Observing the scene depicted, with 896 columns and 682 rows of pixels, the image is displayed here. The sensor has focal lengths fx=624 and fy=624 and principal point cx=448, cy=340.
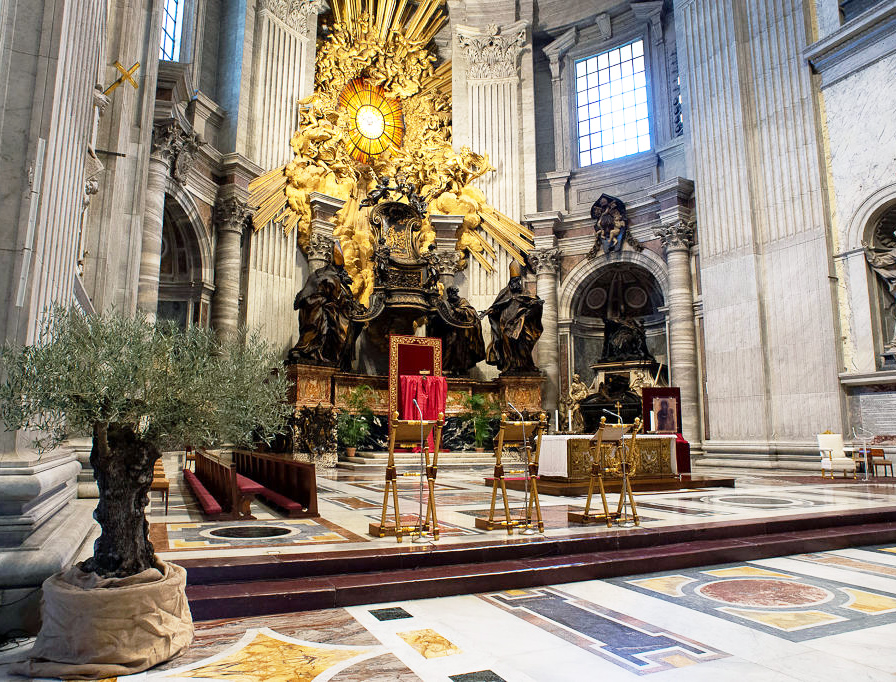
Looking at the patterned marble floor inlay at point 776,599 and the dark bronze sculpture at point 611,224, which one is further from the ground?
the dark bronze sculpture at point 611,224

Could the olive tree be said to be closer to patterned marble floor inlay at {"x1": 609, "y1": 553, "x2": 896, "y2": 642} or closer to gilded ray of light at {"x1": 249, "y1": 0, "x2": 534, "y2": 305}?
patterned marble floor inlay at {"x1": 609, "y1": 553, "x2": 896, "y2": 642}

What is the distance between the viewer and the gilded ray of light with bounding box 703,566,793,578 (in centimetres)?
382

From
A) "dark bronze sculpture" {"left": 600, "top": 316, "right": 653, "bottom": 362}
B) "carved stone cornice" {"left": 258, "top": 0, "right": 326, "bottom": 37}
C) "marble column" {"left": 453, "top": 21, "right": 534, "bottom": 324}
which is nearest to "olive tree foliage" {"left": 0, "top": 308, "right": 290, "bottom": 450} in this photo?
"dark bronze sculpture" {"left": 600, "top": 316, "right": 653, "bottom": 362}

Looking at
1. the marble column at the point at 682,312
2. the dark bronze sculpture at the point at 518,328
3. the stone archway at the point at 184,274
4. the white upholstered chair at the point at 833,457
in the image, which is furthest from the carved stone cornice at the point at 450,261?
the white upholstered chair at the point at 833,457

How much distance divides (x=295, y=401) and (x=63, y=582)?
31.3 feet

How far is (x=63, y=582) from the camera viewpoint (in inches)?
89.5

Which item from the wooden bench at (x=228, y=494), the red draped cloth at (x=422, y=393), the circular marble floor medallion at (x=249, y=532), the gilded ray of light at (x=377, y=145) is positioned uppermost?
the gilded ray of light at (x=377, y=145)

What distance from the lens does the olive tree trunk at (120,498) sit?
2381 millimetres

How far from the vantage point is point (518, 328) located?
1408 centimetres

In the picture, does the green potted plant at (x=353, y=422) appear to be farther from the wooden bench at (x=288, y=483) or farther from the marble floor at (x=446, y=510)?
the wooden bench at (x=288, y=483)

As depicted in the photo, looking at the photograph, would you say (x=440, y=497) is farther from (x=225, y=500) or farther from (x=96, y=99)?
(x=96, y=99)

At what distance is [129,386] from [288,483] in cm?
388

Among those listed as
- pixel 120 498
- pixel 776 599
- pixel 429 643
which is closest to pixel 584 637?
pixel 429 643

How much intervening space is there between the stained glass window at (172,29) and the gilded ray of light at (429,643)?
12933 millimetres
